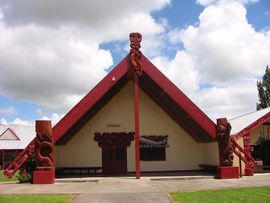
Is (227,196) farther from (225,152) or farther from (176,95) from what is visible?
(176,95)

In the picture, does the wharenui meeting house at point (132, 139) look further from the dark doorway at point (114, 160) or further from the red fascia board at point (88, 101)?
the red fascia board at point (88, 101)

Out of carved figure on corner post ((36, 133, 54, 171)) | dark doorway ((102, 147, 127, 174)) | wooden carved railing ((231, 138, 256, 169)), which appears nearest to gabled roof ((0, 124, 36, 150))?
dark doorway ((102, 147, 127, 174))

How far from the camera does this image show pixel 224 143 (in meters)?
19.3

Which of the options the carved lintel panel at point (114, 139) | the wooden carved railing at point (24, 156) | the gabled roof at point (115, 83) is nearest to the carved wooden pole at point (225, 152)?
the gabled roof at point (115, 83)

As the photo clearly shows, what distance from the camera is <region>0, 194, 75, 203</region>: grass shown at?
12013 mm

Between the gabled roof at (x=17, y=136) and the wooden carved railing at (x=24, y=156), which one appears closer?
the wooden carved railing at (x=24, y=156)

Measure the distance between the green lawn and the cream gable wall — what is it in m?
10.2

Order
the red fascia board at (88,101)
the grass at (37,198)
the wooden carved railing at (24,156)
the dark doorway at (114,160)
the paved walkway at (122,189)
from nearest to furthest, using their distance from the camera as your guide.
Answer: the grass at (37,198), the paved walkway at (122,189), the wooden carved railing at (24,156), the red fascia board at (88,101), the dark doorway at (114,160)

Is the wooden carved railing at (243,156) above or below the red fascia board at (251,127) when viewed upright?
below

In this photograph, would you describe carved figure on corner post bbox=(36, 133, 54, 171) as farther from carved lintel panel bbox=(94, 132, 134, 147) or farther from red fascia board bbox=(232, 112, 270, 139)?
red fascia board bbox=(232, 112, 270, 139)

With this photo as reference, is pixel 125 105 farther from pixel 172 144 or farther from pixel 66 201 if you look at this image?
pixel 66 201

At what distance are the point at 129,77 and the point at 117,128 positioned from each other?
3.59 meters

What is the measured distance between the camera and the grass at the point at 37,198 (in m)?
12.0

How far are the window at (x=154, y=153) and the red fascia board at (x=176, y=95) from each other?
495cm
